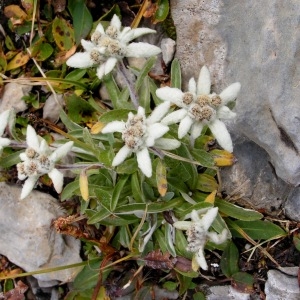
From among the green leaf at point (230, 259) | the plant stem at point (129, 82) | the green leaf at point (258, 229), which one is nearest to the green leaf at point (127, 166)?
the plant stem at point (129, 82)

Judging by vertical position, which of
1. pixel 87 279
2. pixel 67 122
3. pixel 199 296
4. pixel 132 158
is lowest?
pixel 87 279

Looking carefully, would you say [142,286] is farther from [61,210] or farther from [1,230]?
[1,230]

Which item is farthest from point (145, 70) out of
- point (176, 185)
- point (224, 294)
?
point (224, 294)

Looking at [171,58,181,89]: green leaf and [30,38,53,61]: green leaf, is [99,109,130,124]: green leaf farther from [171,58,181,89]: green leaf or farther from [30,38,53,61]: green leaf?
[30,38,53,61]: green leaf

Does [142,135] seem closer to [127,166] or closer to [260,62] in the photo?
[127,166]

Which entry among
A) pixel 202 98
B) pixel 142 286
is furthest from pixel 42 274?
pixel 202 98

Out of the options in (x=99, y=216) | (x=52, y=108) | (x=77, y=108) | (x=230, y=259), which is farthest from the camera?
(x=52, y=108)
